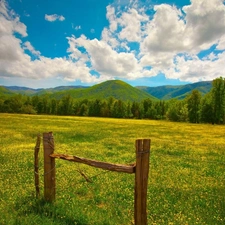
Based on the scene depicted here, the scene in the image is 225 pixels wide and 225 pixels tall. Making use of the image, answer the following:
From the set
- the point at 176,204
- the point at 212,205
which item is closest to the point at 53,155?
the point at 176,204

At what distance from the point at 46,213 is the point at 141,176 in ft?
14.0

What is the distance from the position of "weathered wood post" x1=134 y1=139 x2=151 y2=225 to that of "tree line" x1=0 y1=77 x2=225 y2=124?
4310 inches

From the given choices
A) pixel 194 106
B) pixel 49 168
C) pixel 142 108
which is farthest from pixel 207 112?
pixel 49 168

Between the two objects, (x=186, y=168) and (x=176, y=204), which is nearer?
(x=176, y=204)

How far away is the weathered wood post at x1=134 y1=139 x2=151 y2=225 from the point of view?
6648 millimetres

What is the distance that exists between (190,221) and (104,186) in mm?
5272

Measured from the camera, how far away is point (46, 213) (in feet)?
26.1

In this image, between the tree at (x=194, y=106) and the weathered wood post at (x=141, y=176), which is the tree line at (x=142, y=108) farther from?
the weathered wood post at (x=141, y=176)

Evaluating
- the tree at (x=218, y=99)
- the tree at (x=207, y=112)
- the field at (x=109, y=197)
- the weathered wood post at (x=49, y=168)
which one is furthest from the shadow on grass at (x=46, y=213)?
the tree at (x=207, y=112)

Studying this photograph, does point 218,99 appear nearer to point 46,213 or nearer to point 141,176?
point 141,176

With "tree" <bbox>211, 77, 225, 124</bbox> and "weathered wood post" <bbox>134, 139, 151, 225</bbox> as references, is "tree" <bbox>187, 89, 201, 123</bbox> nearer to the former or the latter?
"tree" <bbox>211, 77, 225, 124</bbox>

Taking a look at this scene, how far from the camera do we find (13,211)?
8.21m

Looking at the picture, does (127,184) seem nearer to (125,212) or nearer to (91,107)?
(125,212)

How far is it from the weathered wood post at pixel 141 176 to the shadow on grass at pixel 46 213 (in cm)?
234
